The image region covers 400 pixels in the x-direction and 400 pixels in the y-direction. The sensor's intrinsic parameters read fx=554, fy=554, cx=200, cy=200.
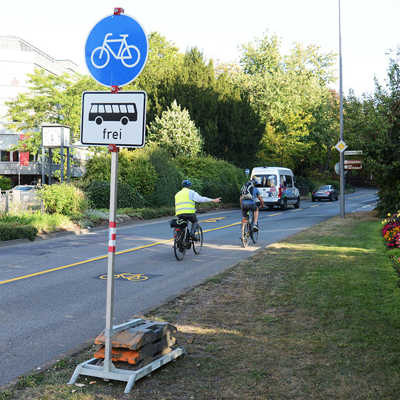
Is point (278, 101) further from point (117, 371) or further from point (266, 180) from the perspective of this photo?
point (117, 371)

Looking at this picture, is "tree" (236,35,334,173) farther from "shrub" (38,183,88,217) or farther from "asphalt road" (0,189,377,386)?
"asphalt road" (0,189,377,386)

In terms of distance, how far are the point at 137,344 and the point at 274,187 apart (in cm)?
3045

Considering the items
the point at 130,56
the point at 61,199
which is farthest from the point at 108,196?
the point at 130,56

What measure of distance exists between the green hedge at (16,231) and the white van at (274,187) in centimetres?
1915

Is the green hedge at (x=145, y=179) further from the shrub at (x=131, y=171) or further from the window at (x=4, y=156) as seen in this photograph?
the window at (x=4, y=156)

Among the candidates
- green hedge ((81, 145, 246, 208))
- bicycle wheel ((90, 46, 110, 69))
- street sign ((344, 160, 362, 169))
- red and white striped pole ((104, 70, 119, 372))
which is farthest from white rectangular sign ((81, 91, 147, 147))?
green hedge ((81, 145, 246, 208))

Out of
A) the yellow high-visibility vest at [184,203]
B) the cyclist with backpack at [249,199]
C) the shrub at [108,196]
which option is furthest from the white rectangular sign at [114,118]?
the shrub at [108,196]

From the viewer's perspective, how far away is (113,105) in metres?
4.88

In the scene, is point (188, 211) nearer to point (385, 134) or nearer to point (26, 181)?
point (385, 134)

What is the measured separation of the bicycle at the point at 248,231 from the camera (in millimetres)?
15094

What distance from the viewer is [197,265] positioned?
1209cm

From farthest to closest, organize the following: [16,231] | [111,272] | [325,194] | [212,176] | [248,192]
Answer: [325,194] < [212,176] < [16,231] < [248,192] < [111,272]

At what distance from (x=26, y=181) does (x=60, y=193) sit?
46.1 metres

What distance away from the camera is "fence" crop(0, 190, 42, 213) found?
19875mm
